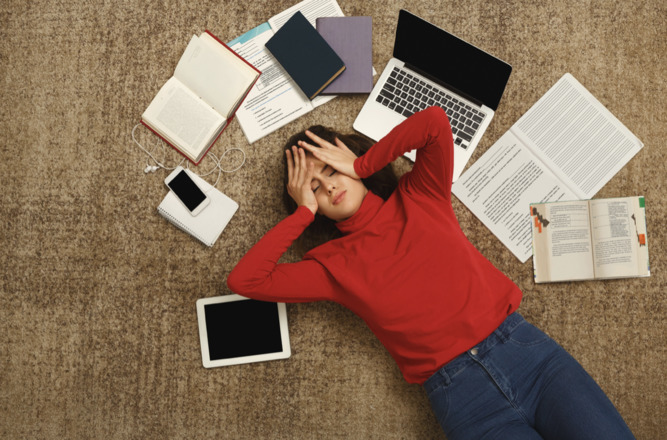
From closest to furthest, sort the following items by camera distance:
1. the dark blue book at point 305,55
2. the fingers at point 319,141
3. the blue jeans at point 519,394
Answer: the blue jeans at point 519,394, the fingers at point 319,141, the dark blue book at point 305,55

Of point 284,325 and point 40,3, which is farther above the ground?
→ point 40,3

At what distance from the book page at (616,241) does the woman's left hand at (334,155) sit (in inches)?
29.5

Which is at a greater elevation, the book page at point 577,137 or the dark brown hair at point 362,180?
the book page at point 577,137

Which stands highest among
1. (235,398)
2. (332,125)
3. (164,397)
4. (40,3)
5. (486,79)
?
(486,79)

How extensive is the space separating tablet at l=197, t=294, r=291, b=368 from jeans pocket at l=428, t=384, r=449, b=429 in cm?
43

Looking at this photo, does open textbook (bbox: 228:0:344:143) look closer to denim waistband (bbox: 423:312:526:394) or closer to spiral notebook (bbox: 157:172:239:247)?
spiral notebook (bbox: 157:172:239:247)

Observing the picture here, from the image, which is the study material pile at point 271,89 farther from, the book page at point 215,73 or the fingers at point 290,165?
the fingers at point 290,165

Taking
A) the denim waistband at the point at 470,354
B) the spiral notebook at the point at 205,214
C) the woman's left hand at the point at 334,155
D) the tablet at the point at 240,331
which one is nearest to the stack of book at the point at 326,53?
the woman's left hand at the point at 334,155

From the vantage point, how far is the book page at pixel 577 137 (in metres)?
1.33

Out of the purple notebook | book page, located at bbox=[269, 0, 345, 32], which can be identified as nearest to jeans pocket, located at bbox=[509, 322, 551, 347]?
the purple notebook

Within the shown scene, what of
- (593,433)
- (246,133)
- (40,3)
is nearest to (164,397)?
(246,133)

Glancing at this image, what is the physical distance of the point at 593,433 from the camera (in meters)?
1.03

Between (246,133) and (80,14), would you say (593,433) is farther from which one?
(80,14)

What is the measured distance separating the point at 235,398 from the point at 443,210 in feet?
2.69
